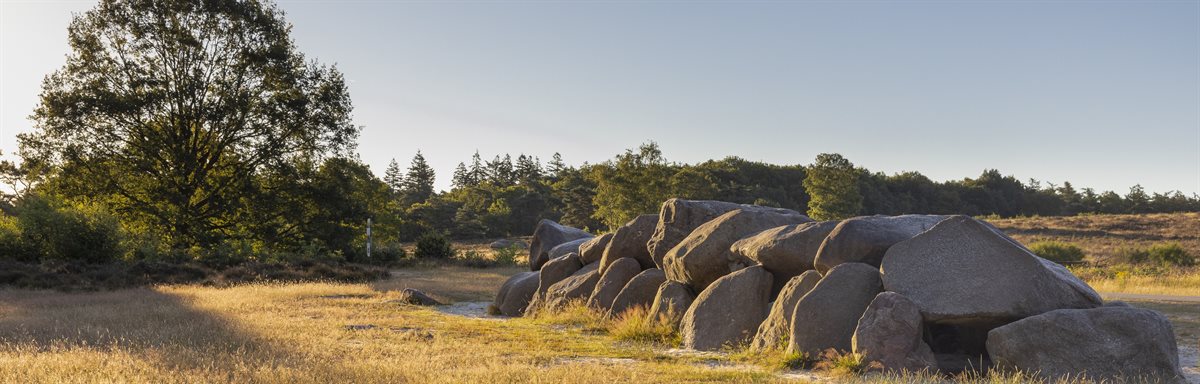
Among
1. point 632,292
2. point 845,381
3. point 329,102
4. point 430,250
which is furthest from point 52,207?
point 845,381

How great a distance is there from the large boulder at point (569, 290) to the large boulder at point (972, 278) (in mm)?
7819

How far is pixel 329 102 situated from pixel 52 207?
38.9 feet

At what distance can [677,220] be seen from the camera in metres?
16.8

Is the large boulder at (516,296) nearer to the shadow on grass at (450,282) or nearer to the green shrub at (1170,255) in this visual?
the shadow on grass at (450,282)

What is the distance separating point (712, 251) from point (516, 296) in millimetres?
6718

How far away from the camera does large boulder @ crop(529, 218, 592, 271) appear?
86.6 feet

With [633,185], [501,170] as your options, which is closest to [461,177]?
[501,170]

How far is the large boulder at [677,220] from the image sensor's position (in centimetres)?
1650

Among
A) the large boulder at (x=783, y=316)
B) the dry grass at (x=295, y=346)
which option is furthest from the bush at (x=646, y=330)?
the large boulder at (x=783, y=316)

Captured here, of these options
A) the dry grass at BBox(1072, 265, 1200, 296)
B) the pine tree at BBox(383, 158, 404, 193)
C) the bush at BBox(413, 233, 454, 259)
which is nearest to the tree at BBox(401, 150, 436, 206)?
the pine tree at BBox(383, 158, 404, 193)

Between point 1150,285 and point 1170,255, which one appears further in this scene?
point 1170,255

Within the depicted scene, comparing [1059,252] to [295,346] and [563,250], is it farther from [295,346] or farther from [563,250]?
[295,346]

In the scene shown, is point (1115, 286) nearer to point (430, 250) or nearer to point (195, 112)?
point (430, 250)

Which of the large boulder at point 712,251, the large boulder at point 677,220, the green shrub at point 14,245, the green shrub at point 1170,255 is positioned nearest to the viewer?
the large boulder at point 712,251
